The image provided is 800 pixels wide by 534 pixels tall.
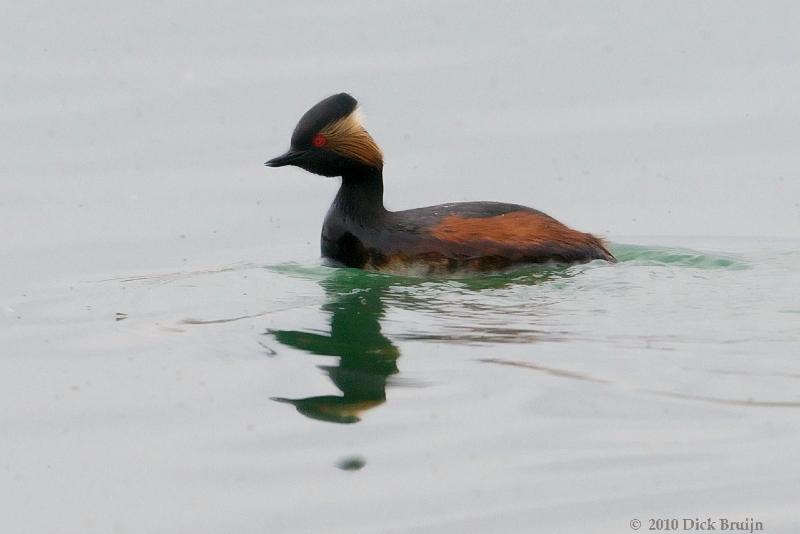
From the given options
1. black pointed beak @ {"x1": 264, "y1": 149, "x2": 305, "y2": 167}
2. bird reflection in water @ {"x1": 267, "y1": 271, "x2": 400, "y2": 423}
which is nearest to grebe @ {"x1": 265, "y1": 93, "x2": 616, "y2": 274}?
black pointed beak @ {"x1": 264, "y1": 149, "x2": 305, "y2": 167}

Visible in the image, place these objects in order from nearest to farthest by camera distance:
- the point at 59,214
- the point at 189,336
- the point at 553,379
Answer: the point at 553,379, the point at 189,336, the point at 59,214

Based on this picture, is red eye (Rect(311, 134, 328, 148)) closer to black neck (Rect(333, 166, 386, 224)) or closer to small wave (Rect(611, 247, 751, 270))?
black neck (Rect(333, 166, 386, 224))

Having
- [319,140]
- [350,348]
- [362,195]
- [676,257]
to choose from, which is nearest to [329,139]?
[319,140]

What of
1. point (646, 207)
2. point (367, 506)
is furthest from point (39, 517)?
point (646, 207)

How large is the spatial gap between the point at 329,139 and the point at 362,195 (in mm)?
465

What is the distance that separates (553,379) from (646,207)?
17.0ft

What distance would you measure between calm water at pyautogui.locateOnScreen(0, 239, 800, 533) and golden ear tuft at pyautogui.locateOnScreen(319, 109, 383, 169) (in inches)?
32.8

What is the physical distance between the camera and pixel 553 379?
27.3 ft

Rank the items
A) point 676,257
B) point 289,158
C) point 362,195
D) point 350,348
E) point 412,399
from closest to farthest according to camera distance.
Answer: point 412,399 → point 350,348 → point 289,158 → point 362,195 → point 676,257

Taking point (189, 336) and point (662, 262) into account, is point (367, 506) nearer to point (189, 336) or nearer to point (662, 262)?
point (189, 336)

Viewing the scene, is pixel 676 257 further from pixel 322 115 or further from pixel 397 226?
pixel 322 115

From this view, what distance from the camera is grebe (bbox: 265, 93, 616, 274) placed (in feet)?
35.6

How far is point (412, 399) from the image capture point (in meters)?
8.13

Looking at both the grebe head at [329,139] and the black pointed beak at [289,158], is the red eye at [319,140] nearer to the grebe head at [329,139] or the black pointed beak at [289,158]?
the grebe head at [329,139]
